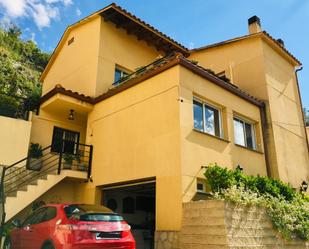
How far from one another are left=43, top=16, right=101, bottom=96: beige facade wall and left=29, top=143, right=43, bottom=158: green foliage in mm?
3415

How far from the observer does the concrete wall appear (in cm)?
1217

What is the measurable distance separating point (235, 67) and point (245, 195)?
9.27 meters

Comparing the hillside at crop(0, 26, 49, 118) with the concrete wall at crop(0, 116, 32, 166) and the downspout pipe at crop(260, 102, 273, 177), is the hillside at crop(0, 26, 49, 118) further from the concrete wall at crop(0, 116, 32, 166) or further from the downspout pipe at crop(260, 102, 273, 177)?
the downspout pipe at crop(260, 102, 273, 177)

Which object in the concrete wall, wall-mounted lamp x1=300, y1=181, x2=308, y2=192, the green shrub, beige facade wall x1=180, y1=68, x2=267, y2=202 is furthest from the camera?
wall-mounted lamp x1=300, y1=181, x2=308, y2=192

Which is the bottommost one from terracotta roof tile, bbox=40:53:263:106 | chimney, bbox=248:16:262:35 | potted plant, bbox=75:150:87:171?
potted plant, bbox=75:150:87:171

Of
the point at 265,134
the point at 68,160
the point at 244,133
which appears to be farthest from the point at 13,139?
the point at 265,134

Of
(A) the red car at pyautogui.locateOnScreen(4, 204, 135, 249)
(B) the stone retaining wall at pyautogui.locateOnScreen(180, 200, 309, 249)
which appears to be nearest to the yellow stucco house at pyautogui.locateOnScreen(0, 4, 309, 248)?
(B) the stone retaining wall at pyautogui.locateOnScreen(180, 200, 309, 249)

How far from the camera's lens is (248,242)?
803cm

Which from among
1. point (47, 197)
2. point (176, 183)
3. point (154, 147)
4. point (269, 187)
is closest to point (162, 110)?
point (154, 147)

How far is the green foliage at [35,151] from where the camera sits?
13424 millimetres

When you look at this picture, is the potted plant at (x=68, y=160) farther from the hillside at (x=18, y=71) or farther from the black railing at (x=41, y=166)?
the hillside at (x=18, y=71)

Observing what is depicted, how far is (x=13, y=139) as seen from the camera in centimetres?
1246

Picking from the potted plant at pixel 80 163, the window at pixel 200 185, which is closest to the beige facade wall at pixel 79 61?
the potted plant at pixel 80 163

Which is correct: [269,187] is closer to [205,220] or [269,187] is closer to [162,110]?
[205,220]
